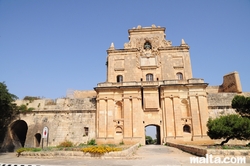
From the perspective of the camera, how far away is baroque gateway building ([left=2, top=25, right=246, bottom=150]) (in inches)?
988

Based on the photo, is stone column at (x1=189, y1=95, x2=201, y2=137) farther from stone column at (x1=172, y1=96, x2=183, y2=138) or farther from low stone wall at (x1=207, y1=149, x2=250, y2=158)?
low stone wall at (x1=207, y1=149, x2=250, y2=158)

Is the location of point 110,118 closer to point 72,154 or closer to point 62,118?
point 62,118

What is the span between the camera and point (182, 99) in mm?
26375

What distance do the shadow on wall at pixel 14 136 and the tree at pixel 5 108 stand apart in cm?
78

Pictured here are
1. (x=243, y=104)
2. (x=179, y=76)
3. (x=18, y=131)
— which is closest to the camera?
(x=243, y=104)

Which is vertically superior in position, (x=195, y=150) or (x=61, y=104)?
(x=61, y=104)

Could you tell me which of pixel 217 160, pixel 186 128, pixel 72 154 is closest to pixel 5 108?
pixel 72 154

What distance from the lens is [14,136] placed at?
89.4ft

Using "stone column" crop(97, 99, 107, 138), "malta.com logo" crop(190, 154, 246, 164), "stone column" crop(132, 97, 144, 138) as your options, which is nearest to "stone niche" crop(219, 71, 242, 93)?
"stone column" crop(132, 97, 144, 138)

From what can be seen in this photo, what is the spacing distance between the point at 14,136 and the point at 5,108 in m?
6.06

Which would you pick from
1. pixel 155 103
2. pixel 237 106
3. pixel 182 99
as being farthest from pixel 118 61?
pixel 237 106

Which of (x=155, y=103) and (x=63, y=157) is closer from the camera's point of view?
(x=63, y=157)

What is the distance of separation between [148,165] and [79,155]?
18.7 ft

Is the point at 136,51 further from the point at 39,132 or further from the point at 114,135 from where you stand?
the point at 39,132
